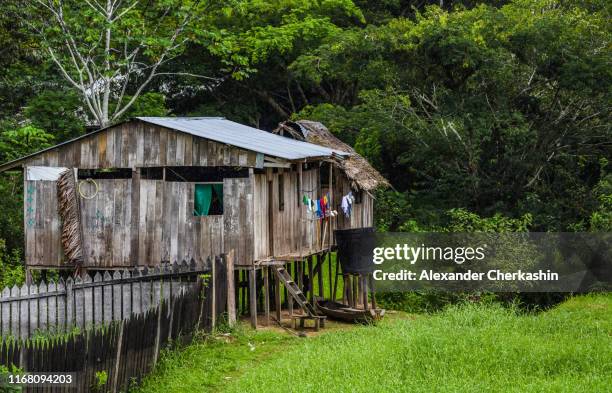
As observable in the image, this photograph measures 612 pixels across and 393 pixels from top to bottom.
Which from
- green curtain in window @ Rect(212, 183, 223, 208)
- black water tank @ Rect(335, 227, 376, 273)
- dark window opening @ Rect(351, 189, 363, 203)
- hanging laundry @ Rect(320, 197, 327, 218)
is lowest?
black water tank @ Rect(335, 227, 376, 273)

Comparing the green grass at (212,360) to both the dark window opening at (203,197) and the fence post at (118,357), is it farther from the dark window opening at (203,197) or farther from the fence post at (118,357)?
the dark window opening at (203,197)

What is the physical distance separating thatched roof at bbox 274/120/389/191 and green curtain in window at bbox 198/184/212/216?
8.17 metres

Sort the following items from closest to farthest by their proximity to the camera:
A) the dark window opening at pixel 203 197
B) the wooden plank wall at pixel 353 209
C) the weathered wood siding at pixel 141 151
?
the weathered wood siding at pixel 141 151, the dark window opening at pixel 203 197, the wooden plank wall at pixel 353 209

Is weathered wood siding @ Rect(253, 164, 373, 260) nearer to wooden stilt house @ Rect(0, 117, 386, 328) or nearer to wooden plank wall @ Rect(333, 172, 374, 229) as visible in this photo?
wooden stilt house @ Rect(0, 117, 386, 328)

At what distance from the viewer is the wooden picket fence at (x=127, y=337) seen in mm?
9898

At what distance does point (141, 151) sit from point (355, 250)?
5.37 metres

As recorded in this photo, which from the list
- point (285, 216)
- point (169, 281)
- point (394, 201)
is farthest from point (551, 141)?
point (169, 281)

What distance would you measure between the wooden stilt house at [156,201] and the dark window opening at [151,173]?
27mm

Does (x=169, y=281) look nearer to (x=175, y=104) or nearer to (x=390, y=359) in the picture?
(x=390, y=359)

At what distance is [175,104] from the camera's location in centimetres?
3881

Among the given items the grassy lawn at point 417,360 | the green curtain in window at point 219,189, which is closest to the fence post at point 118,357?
the grassy lawn at point 417,360

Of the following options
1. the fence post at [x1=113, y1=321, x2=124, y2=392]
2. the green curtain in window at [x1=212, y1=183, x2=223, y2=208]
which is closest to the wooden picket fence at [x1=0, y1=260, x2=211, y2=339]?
the fence post at [x1=113, y1=321, x2=124, y2=392]

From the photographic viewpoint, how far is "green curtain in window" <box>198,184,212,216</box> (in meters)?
18.7

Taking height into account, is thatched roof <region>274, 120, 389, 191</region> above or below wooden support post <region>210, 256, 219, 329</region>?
above
